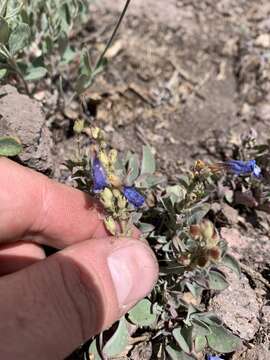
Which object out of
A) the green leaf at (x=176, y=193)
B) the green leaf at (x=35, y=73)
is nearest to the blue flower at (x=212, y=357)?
the green leaf at (x=176, y=193)

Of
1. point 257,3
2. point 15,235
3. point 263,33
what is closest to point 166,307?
point 15,235

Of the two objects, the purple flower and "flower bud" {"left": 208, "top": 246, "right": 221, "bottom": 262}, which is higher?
"flower bud" {"left": 208, "top": 246, "right": 221, "bottom": 262}

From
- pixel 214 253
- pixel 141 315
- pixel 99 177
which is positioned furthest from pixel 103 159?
pixel 141 315

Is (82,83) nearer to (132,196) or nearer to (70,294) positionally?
(132,196)

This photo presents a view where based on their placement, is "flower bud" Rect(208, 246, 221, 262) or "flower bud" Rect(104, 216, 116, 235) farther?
"flower bud" Rect(104, 216, 116, 235)

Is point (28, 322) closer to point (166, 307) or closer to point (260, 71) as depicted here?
point (166, 307)

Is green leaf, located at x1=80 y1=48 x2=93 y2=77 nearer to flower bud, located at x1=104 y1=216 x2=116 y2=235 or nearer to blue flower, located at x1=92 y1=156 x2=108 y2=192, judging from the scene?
blue flower, located at x1=92 y1=156 x2=108 y2=192

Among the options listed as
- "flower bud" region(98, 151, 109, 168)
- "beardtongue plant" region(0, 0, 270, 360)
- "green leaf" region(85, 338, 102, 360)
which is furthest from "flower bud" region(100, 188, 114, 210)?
"green leaf" region(85, 338, 102, 360)
